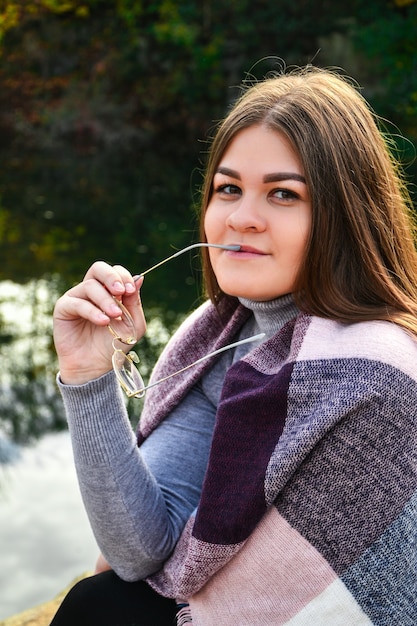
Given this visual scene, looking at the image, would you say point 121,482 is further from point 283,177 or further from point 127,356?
point 283,177

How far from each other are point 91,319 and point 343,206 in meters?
0.47

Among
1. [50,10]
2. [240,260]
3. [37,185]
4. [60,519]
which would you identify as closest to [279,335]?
[240,260]

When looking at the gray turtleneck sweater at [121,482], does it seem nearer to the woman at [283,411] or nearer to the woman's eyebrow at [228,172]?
the woman at [283,411]

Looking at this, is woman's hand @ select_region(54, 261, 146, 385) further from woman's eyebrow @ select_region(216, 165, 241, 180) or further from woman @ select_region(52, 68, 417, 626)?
woman's eyebrow @ select_region(216, 165, 241, 180)

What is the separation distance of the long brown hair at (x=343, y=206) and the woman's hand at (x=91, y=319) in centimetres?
30

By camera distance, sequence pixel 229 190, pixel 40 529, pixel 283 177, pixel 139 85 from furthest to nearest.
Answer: pixel 139 85
pixel 40 529
pixel 229 190
pixel 283 177

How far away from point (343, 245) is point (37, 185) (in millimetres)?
10325

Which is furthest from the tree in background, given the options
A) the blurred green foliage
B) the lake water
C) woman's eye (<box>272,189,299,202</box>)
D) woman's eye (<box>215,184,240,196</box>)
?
woman's eye (<box>272,189,299,202</box>)

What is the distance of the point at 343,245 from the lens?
1.40 meters

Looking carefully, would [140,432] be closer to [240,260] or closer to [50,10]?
[240,260]

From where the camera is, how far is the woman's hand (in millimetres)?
1383

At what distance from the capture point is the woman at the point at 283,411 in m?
1.23

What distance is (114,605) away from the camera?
150 centimetres

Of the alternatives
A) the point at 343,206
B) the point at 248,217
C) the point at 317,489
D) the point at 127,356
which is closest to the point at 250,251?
the point at 248,217
